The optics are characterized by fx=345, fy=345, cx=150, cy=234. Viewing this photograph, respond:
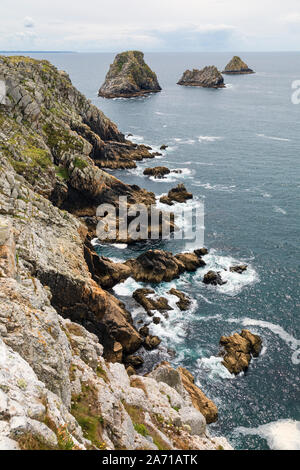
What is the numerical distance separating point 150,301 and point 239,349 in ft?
51.1

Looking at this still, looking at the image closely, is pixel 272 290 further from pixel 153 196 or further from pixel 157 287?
pixel 153 196

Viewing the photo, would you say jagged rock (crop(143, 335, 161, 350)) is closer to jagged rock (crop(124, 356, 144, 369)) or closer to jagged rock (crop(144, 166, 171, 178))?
jagged rock (crop(124, 356, 144, 369))

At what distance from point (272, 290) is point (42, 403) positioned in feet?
160

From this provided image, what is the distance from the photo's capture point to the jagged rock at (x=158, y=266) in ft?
197

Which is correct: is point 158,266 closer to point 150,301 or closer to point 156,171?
point 150,301

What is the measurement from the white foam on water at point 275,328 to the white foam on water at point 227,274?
6.33m

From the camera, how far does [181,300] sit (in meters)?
54.8

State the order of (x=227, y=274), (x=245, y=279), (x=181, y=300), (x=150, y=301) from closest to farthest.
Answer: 1. (x=150, y=301)
2. (x=181, y=300)
3. (x=245, y=279)
4. (x=227, y=274)

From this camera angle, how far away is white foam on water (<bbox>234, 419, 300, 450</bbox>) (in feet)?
116

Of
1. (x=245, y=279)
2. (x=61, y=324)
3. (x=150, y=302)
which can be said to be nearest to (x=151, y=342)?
(x=150, y=302)

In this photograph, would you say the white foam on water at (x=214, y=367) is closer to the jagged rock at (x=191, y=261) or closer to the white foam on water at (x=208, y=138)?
the jagged rock at (x=191, y=261)

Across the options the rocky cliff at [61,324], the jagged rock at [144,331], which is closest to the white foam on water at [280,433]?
the rocky cliff at [61,324]

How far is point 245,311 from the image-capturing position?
53031mm

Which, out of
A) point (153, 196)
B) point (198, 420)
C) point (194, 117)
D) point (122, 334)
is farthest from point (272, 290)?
point (194, 117)
